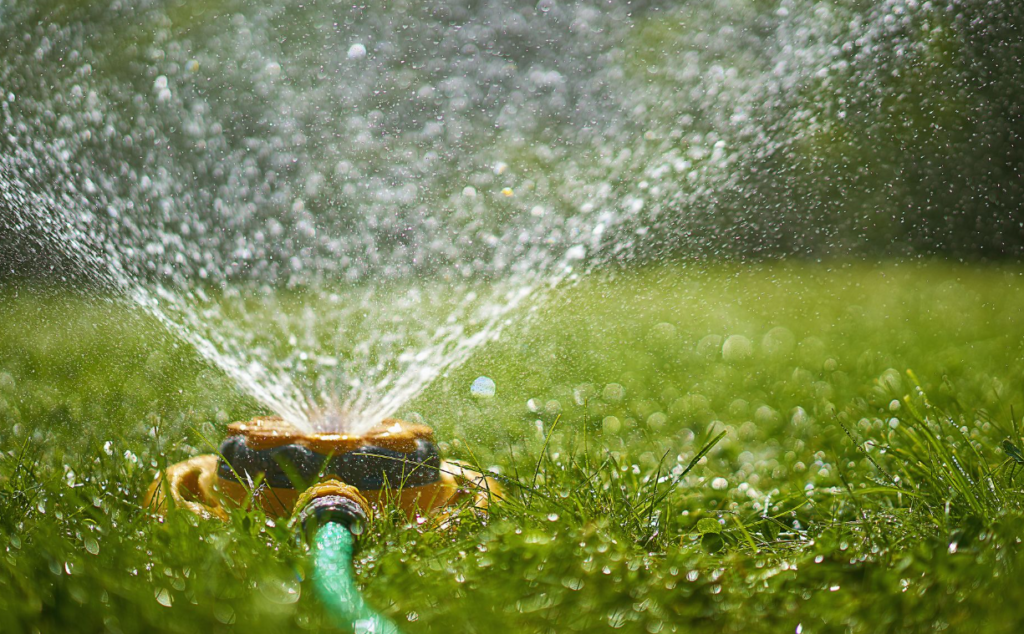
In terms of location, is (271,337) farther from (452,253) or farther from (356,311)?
(452,253)

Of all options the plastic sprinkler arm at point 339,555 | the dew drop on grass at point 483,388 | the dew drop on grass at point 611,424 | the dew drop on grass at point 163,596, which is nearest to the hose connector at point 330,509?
the plastic sprinkler arm at point 339,555

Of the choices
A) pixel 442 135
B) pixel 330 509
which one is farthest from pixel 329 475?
pixel 442 135

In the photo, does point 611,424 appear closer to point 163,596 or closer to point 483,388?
point 483,388

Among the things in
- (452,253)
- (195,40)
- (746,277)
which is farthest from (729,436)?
(195,40)

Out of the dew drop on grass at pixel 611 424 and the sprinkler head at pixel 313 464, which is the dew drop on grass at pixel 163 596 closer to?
the sprinkler head at pixel 313 464

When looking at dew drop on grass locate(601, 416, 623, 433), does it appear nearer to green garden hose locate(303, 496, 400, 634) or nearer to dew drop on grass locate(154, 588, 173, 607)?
green garden hose locate(303, 496, 400, 634)

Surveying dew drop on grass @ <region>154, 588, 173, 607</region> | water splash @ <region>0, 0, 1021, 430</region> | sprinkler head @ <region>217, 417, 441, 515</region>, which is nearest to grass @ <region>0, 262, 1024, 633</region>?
dew drop on grass @ <region>154, 588, 173, 607</region>

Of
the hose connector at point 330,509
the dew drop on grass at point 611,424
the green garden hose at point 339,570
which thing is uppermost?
the dew drop on grass at point 611,424
